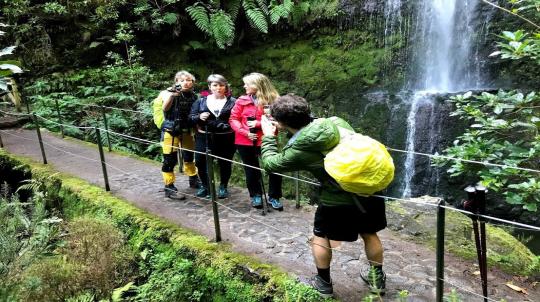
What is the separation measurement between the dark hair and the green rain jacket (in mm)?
97

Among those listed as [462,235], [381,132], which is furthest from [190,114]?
[381,132]

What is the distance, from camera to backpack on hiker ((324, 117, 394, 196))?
295 centimetres

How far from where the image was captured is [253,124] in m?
4.73

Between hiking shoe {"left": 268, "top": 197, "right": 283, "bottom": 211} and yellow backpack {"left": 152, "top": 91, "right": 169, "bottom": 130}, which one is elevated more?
yellow backpack {"left": 152, "top": 91, "right": 169, "bottom": 130}

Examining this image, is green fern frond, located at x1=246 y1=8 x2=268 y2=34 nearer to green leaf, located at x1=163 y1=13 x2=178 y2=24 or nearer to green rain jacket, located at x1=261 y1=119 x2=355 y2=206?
green leaf, located at x1=163 y1=13 x2=178 y2=24

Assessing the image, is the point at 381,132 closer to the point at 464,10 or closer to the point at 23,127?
the point at 464,10

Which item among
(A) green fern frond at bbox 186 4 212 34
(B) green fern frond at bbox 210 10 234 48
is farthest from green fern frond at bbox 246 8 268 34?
(A) green fern frond at bbox 186 4 212 34

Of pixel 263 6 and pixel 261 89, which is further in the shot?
pixel 263 6

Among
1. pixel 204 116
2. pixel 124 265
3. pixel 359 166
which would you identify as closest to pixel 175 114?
pixel 204 116

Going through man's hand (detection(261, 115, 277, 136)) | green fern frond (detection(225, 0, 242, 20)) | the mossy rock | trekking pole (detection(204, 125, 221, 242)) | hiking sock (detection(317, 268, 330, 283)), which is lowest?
the mossy rock

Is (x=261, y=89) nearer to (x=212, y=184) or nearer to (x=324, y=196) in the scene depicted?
(x=212, y=184)

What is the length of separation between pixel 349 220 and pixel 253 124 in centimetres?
182

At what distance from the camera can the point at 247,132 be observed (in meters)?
5.02

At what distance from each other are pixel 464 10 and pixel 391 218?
8651 mm
